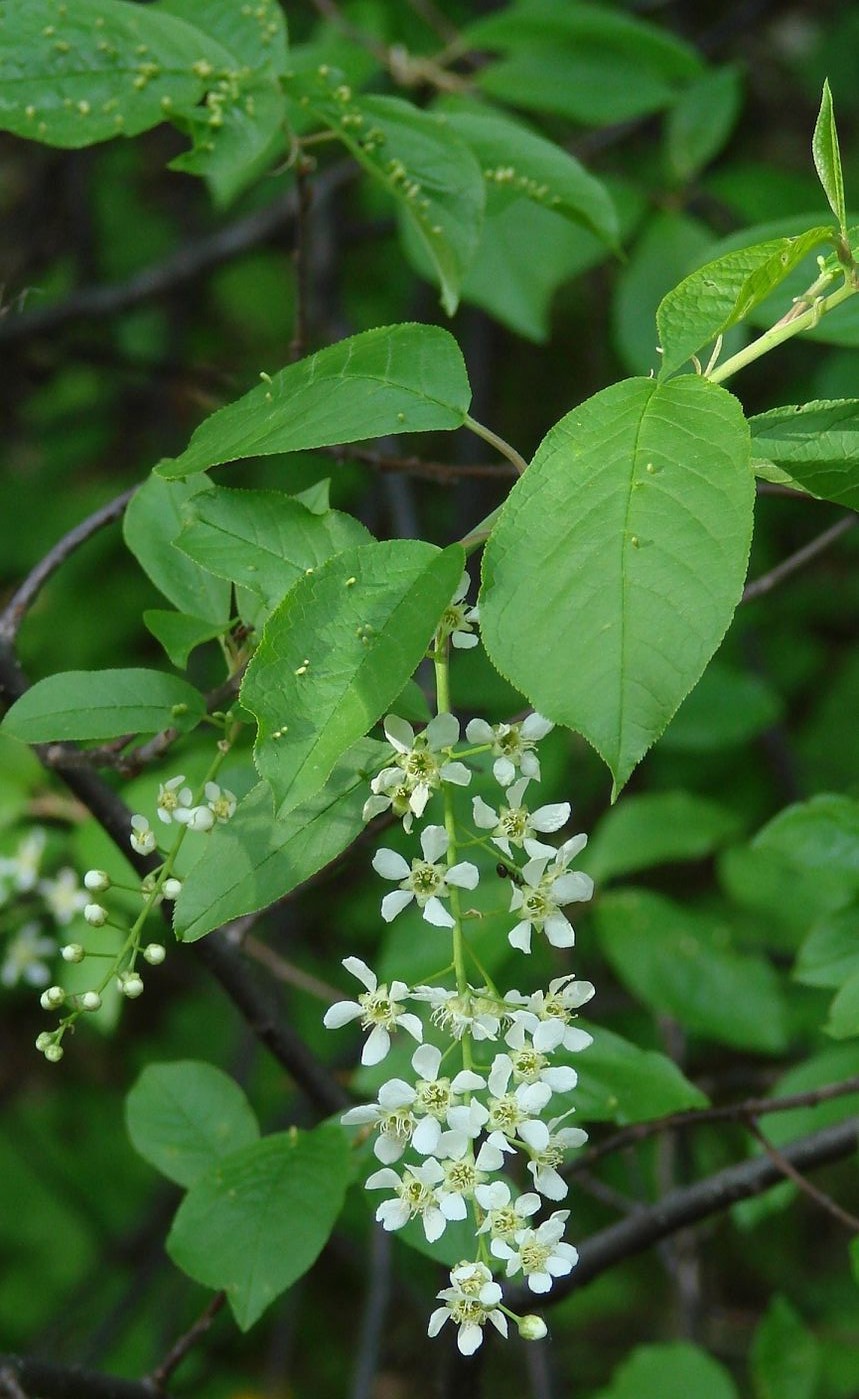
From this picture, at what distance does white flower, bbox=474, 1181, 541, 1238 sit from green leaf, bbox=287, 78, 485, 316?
87 cm

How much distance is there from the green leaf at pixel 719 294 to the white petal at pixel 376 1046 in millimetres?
542

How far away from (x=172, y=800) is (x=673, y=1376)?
1.59m

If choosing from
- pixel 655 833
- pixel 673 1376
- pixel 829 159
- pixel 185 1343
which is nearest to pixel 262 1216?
pixel 185 1343

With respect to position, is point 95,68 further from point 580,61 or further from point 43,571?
point 580,61

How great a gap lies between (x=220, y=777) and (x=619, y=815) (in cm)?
134

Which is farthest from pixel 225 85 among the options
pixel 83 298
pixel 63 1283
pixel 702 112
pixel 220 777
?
pixel 63 1283

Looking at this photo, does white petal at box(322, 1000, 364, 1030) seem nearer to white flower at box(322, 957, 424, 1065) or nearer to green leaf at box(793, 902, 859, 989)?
white flower at box(322, 957, 424, 1065)

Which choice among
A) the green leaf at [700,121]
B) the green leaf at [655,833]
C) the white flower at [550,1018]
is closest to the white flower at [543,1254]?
the white flower at [550,1018]

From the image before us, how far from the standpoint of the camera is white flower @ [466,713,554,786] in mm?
1024

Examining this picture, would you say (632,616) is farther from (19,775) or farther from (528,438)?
(528,438)

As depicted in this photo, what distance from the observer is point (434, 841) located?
A: 39.0 inches

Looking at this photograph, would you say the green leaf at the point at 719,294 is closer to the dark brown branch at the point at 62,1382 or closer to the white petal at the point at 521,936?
the white petal at the point at 521,936

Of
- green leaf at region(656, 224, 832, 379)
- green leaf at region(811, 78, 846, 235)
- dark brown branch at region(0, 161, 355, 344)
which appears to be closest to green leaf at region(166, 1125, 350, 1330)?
green leaf at region(656, 224, 832, 379)

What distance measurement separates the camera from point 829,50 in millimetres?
3551
